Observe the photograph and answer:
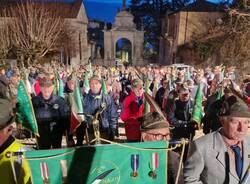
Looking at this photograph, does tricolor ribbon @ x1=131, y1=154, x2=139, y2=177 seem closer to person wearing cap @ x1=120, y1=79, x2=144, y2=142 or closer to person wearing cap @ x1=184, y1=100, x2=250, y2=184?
person wearing cap @ x1=184, y1=100, x2=250, y2=184

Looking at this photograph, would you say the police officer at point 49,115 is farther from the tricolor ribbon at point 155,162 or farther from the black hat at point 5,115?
the tricolor ribbon at point 155,162

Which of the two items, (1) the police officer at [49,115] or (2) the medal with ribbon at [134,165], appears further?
(1) the police officer at [49,115]

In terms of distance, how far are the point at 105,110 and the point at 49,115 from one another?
4.20 feet

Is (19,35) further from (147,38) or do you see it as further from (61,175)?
(147,38)

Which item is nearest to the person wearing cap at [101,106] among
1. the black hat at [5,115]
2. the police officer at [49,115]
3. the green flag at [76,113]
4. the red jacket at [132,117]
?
the green flag at [76,113]

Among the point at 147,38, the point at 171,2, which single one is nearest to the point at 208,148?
the point at 147,38

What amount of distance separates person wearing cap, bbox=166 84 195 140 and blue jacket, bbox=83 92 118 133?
3.83ft

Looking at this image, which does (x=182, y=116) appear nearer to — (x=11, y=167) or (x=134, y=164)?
(x=134, y=164)

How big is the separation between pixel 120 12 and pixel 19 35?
3275 centimetres

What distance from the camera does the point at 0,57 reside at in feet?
79.4

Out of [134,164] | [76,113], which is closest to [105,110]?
[76,113]

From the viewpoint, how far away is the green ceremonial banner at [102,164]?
257 centimetres

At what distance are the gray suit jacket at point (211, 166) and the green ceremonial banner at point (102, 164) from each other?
0.26 meters

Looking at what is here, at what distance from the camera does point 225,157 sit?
8.76ft
